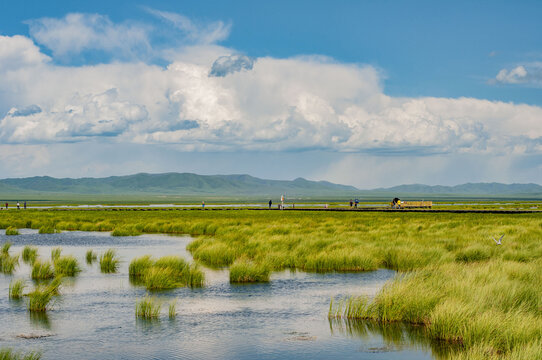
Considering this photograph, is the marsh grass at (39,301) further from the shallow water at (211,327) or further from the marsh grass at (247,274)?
the marsh grass at (247,274)

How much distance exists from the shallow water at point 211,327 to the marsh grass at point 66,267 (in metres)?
1.39

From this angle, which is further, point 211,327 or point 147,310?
point 147,310

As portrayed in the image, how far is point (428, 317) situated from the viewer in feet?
49.4

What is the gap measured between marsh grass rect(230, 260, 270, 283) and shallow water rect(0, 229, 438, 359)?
1.86ft

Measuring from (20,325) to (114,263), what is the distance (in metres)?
10.4

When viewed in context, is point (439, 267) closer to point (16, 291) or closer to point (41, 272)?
point (16, 291)

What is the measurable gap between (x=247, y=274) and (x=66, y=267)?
7734mm

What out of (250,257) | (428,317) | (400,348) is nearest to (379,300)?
(428,317)

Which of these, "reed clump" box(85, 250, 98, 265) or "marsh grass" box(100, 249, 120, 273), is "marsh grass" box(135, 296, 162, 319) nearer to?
"marsh grass" box(100, 249, 120, 273)

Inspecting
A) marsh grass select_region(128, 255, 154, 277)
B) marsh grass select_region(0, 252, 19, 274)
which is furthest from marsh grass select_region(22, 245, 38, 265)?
marsh grass select_region(128, 255, 154, 277)

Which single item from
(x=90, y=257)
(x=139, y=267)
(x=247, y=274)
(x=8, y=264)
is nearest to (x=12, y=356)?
(x=247, y=274)

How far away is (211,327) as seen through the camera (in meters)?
15.1

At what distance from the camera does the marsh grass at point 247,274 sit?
859 inches

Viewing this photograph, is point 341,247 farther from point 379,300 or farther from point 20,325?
point 20,325
